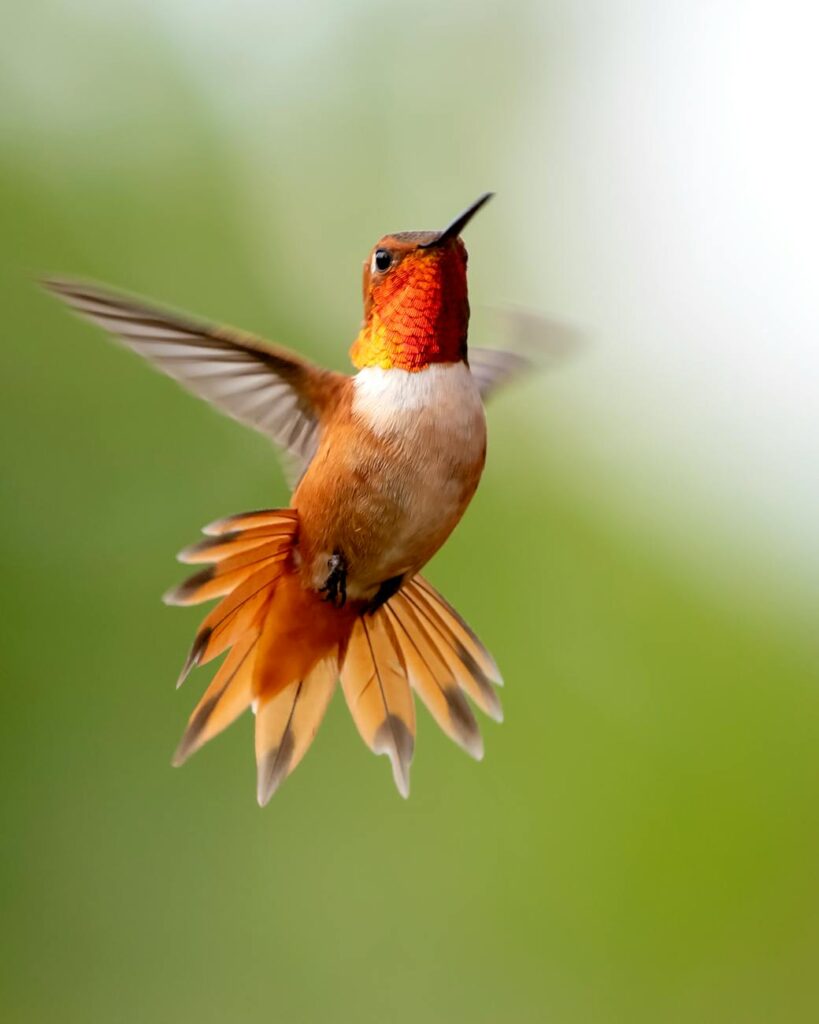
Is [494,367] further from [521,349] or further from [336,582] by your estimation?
[336,582]

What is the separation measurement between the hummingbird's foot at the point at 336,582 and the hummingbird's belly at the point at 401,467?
0.01m

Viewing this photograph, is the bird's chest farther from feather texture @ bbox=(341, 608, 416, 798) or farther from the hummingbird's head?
feather texture @ bbox=(341, 608, 416, 798)

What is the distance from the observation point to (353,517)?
3.66 ft

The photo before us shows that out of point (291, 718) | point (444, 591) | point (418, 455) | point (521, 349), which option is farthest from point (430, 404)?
point (444, 591)

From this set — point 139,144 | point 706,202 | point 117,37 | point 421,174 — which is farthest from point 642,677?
point 117,37

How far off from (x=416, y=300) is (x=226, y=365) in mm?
197

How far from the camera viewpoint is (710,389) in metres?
3.70

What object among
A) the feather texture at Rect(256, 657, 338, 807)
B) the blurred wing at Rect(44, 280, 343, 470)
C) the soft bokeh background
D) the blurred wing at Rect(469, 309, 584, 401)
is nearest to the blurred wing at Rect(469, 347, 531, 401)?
the blurred wing at Rect(469, 309, 584, 401)

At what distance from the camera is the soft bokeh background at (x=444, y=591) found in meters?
3.28

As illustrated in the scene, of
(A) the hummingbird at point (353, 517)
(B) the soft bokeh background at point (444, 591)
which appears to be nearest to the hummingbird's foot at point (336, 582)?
(A) the hummingbird at point (353, 517)

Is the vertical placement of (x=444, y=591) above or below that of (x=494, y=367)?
below

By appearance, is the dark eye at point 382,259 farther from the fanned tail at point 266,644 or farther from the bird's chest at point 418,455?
the fanned tail at point 266,644

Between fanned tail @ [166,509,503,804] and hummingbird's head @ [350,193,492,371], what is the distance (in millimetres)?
189

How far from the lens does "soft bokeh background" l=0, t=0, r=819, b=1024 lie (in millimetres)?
3277
